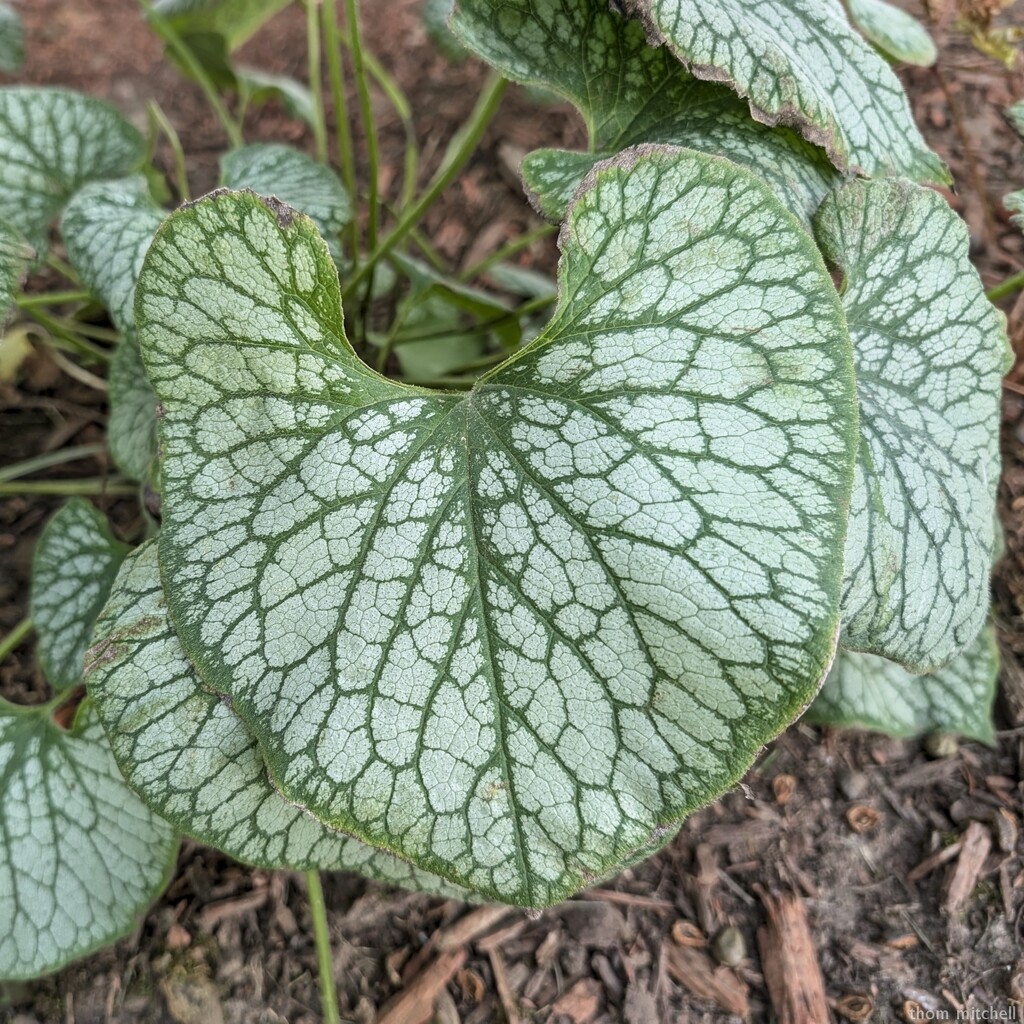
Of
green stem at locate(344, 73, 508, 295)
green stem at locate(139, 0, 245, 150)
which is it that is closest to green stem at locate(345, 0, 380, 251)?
green stem at locate(344, 73, 508, 295)

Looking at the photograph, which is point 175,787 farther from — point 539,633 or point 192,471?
point 539,633

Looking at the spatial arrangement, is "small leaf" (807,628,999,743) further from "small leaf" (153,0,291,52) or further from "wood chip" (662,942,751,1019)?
"small leaf" (153,0,291,52)

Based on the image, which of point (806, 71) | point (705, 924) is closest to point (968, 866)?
point (705, 924)

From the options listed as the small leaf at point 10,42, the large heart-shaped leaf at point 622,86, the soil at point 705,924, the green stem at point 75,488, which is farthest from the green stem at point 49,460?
the large heart-shaped leaf at point 622,86

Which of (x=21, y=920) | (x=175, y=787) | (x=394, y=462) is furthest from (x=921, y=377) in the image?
(x=21, y=920)

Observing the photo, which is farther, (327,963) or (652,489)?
(327,963)

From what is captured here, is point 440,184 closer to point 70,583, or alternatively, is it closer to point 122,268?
point 122,268
